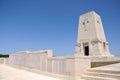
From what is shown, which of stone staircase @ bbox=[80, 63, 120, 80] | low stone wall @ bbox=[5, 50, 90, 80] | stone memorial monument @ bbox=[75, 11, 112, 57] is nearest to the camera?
stone staircase @ bbox=[80, 63, 120, 80]

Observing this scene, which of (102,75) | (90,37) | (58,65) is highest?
(90,37)

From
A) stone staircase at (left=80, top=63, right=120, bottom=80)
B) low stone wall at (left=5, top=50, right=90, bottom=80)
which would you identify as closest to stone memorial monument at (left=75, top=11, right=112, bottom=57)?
low stone wall at (left=5, top=50, right=90, bottom=80)

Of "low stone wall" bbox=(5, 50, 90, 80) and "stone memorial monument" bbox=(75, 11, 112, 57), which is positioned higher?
"stone memorial monument" bbox=(75, 11, 112, 57)

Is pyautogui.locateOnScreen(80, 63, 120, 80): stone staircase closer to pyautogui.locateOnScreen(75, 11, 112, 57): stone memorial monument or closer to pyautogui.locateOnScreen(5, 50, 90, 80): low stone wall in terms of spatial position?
pyautogui.locateOnScreen(5, 50, 90, 80): low stone wall

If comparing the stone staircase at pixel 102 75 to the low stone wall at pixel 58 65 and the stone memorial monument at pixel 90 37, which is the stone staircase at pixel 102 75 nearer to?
the low stone wall at pixel 58 65

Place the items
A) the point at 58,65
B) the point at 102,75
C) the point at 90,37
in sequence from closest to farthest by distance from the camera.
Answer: the point at 102,75 → the point at 58,65 → the point at 90,37

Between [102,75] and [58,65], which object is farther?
[58,65]

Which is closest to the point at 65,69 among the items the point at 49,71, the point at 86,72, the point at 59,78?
the point at 59,78

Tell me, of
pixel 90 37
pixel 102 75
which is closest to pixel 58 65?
pixel 102 75

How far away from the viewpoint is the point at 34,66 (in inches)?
394

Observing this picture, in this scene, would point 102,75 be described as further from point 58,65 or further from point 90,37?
point 90,37

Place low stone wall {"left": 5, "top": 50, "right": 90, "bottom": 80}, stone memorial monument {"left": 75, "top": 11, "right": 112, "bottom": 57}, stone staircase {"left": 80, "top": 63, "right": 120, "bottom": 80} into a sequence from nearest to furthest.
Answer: stone staircase {"left": 80, "top": 63, "right": 120, "bottom": 80}
low stone wall {"left": 5, "top": 50, "right": 90, "bottom": 80}
stone memorial monument {"left": 75, "top": 11, "right": 112, "bottom": 57}

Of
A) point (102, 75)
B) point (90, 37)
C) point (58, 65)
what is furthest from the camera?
point (90, 37)

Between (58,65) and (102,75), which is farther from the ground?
(58,65)
